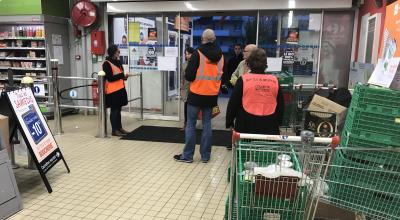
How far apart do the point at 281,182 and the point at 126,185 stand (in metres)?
2.31

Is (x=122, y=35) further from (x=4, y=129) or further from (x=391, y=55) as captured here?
(x=391, y=55)

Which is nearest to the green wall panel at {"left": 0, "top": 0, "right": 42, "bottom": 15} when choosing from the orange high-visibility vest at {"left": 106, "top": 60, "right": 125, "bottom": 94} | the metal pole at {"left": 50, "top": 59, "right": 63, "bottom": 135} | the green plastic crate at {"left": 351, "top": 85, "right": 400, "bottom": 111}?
the metal pole at {"left": 50, "top": 59, "right": 63, "bottom": 135}

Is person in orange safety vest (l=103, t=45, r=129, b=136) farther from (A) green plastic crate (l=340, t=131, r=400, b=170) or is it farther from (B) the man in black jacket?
(A) green plastic crate (l=340, t=131, r=400, b=170)

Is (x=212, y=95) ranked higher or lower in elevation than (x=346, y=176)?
higher

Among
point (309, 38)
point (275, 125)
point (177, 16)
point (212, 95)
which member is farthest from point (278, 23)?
point (275, 125)

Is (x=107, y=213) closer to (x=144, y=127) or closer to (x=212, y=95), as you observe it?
(x=212, y=95)

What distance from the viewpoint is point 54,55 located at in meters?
7.34

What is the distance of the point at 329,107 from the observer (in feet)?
12.4

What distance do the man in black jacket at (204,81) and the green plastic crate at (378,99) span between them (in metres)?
2.20

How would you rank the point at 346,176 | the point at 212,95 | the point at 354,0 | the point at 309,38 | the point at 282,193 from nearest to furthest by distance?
the point at 282,193, the point at 346,176, the point at 212,95, the point at 354,0, the point at 309,38

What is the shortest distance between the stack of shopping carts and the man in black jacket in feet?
7.11

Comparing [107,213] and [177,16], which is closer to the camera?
[107,213]

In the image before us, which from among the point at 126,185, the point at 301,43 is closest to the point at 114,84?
the point at 126,185

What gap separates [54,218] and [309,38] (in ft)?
17.8
